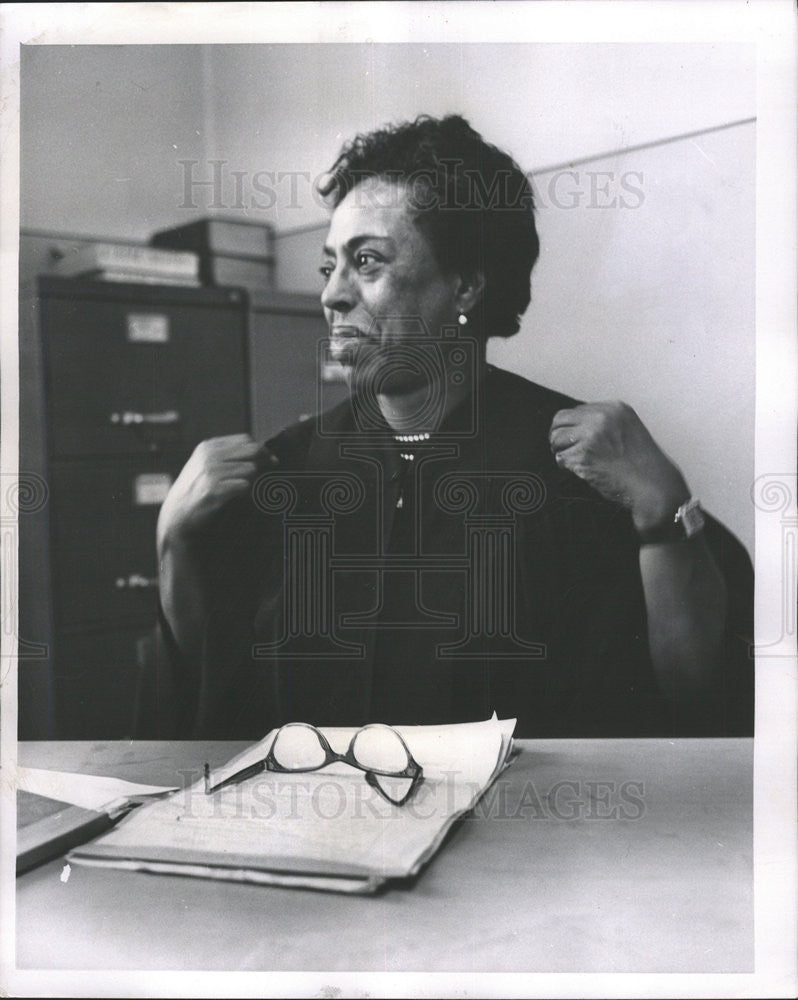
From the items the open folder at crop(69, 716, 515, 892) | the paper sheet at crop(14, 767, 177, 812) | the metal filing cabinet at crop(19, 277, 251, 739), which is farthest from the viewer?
the metal filing cabinet at crop(19, 277, 251, 739)

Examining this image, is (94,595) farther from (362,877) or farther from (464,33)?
(464,33)

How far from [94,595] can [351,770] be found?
399mm

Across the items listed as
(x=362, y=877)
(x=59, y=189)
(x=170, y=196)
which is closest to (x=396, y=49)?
(x=170, y=196)

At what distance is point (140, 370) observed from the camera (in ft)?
3.96

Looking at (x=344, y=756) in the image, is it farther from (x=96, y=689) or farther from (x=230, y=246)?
(x=230, y=246)

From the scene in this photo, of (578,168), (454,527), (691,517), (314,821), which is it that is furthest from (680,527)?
(314,821)

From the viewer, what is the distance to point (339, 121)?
108cm

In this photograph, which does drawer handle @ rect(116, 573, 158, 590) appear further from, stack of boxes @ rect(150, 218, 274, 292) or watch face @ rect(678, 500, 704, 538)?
watch face @ rect(678, 500, 704, 538)

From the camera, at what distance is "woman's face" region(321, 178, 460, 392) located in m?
1.08

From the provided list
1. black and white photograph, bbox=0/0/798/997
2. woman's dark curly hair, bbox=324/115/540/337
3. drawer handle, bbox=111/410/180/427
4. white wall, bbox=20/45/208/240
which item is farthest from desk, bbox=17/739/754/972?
white wall, bbox=20/45/208/240

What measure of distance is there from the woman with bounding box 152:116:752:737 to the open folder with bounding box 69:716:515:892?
4cm

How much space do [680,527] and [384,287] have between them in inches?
17.8

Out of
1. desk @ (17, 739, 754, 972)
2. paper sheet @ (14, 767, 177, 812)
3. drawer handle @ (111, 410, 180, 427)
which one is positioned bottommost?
desk @ (17, 739, 754, 972)

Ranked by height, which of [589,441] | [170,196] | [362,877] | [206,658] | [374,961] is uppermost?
[170,196]
